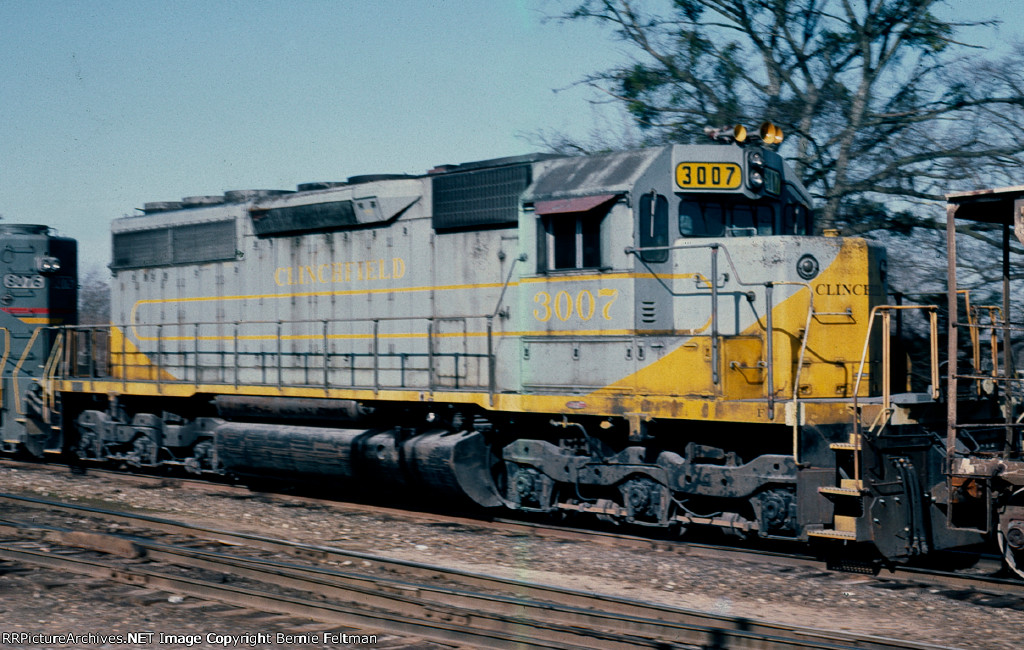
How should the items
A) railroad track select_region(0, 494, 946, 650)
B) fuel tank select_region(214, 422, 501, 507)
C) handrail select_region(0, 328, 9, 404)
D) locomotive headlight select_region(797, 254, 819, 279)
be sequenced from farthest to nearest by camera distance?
handrail select_region(0, 328, 9, 404), fuel tank select_region(214, 422, 501, 507), locomotive headlight select_region(797, 254, 819, 279), railroad track select_region(0, 494, 946, 650)

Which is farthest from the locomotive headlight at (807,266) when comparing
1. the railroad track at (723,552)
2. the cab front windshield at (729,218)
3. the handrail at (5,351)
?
the handrail at (5,351)

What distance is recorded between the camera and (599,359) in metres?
9.01

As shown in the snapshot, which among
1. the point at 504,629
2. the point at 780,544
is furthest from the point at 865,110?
the point at 504,629

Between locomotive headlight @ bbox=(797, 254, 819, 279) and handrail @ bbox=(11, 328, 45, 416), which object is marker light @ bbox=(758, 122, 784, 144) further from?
handrail @ bbox=(11, 328, 45, 416)

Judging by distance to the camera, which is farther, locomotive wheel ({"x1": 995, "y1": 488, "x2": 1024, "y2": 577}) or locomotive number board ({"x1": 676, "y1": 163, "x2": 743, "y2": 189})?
locomotive number board ({"x1": 676, "y1": 163, "x2": 743, "y2": 189})

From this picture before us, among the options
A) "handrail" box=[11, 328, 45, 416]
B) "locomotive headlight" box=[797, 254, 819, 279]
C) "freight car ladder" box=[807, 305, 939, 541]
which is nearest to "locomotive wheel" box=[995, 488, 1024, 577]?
"freight car ladder" box=[807, 305, 939, 541]

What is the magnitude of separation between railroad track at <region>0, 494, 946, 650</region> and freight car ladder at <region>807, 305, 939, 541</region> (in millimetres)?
1804

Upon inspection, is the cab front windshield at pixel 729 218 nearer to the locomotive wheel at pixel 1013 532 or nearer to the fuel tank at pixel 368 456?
the fuel tank at pixel 368 456

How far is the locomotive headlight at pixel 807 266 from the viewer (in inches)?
333

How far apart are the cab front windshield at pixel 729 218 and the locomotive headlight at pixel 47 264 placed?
1091 centimetres

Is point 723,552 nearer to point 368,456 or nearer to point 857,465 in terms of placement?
point 857,465

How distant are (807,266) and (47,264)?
39.5 feet

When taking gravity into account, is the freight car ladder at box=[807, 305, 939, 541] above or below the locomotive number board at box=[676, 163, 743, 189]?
below

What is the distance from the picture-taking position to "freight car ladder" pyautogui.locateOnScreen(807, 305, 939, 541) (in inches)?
292
